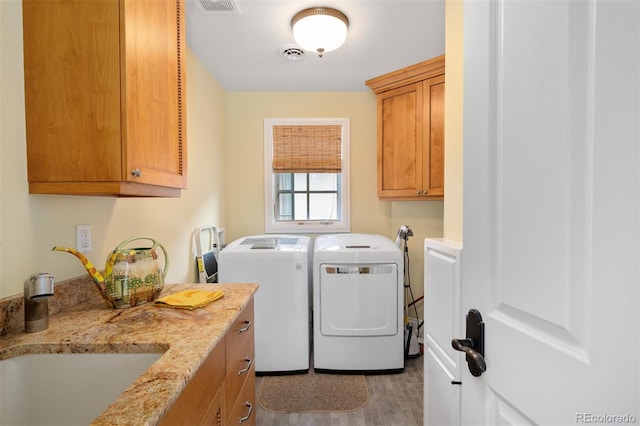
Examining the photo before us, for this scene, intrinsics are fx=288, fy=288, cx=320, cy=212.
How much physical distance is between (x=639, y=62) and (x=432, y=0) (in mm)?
1606

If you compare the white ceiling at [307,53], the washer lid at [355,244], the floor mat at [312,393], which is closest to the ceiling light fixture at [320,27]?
the white ceiling at [307,53]

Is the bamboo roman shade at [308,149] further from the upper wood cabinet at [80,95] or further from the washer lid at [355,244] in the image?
the upper wood cabinet at [80,95]

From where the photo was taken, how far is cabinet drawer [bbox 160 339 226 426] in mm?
688

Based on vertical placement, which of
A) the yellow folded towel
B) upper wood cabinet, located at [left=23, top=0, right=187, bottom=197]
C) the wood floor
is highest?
upper wood cabinet, located at [left=23, top=0, right=187, bottom=197]

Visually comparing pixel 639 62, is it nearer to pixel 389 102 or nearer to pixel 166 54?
pixel 166 54

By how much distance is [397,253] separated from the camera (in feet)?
7.20

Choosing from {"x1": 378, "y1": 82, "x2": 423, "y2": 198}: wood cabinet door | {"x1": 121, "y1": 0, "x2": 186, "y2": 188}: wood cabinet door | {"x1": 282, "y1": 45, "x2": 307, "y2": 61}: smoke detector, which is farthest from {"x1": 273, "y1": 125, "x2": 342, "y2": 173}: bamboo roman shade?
{"x1": 121, "y1": 0, "x2": 186, "y2": 188}: wood cabinet door

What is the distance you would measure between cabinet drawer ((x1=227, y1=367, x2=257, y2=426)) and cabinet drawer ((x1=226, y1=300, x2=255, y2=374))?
4.4 inches

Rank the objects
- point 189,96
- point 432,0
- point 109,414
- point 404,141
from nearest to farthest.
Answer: point 109,414 → point 432,0 → point 189,96 → point 404,141

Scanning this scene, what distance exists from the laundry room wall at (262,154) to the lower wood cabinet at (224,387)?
67.5 inches

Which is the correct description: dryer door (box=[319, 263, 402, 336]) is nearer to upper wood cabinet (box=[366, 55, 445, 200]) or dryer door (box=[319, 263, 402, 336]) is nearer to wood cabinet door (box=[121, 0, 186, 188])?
upper wood cabinet (box=[366, 55, 445, 200])

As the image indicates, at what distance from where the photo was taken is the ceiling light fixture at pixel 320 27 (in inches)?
66.4

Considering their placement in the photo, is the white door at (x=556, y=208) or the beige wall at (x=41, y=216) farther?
the beige wall at (x=41, y=216)

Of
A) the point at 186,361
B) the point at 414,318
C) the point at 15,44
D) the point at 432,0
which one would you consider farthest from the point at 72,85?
the point at 414,318
